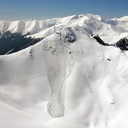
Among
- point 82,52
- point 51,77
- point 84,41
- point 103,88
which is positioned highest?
point 84,41

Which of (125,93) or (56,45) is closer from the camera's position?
(125,93)

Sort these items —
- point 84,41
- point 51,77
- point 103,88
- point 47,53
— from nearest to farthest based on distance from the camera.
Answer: point 103,88 → point 51,77 → point 47,53 → point 84,41

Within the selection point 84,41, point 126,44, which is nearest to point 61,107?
point 84,41

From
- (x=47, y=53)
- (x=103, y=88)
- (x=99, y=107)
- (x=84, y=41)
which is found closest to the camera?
(x=99, y=107)

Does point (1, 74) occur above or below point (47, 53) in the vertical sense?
below

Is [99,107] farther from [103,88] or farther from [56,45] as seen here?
[56,45]

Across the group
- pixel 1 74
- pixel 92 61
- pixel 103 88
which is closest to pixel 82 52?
pixel 92 61
